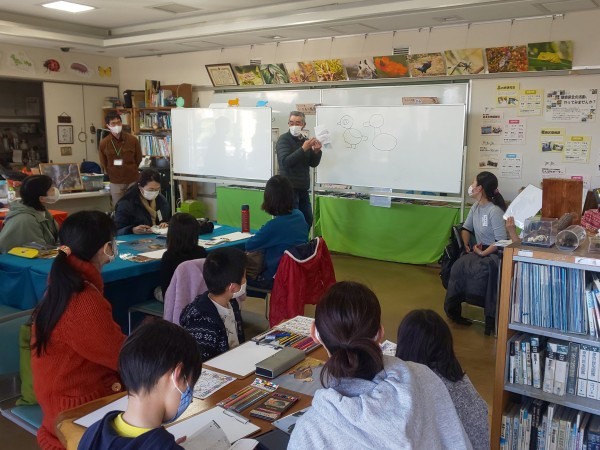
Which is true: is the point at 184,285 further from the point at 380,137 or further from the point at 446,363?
the point at 380,137

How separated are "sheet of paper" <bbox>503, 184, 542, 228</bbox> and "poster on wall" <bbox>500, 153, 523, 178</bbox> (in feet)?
9.42

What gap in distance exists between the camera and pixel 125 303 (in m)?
3.72

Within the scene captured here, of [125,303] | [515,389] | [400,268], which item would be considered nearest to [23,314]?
[125,303]

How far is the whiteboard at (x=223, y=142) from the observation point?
662 cm

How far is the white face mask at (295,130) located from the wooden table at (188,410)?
410 cm

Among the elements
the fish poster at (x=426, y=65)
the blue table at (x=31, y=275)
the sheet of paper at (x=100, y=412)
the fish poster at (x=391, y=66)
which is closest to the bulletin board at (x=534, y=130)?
the fish poster at (x=426, y=65)

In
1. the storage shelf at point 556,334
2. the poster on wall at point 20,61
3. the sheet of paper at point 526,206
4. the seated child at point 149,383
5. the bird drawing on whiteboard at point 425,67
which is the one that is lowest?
the storage shelf at point 556,334

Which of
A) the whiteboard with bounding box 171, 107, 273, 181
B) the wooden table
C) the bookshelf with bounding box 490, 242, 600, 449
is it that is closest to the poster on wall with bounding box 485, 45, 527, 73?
the whiteboard with bounding box 171, 107, 273, 181

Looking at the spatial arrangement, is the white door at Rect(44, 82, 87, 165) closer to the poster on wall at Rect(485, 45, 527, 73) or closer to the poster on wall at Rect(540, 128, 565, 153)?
the poster on wall at Rect(485, 45, 527, 73)

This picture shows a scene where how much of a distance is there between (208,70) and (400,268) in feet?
12.6

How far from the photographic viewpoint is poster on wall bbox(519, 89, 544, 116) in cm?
535

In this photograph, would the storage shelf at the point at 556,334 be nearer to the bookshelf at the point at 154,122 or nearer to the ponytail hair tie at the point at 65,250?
the ponytail hair tie at the point at 65,250

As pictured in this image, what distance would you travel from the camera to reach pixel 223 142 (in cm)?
700

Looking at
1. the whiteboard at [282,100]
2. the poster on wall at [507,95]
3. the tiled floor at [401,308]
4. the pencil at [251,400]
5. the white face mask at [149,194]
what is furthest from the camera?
the whiteboard at [282,100]
